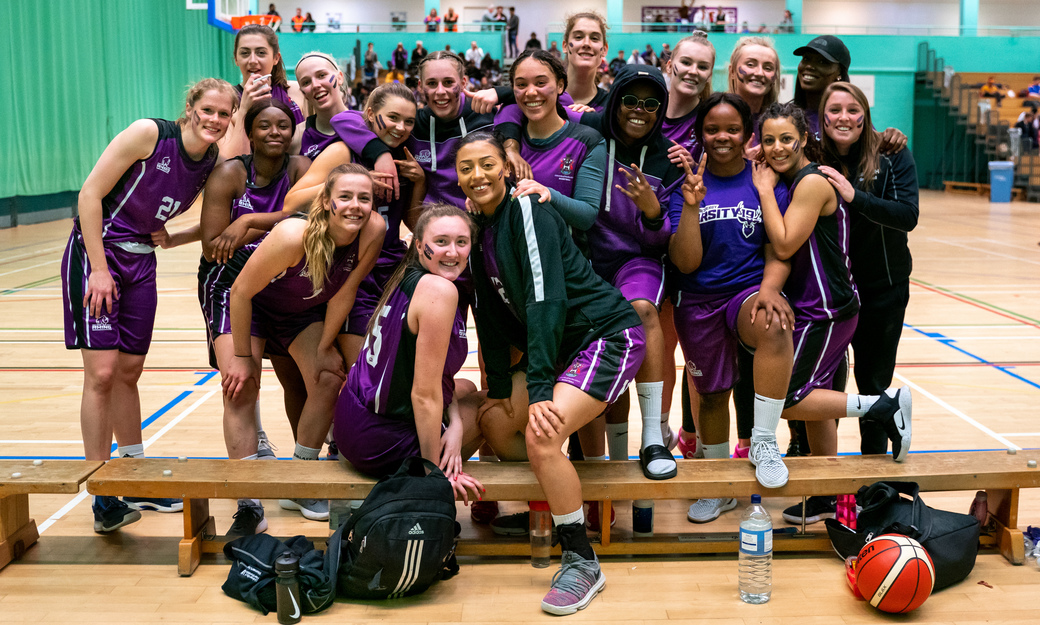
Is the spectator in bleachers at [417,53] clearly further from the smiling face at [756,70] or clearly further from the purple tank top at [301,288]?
the purple tank top at [301,288]

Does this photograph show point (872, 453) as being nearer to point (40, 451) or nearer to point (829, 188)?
point (829, 188)

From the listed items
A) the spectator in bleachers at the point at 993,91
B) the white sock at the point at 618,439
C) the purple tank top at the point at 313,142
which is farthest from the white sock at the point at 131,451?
the spectator in bleachers at the point at 993,91

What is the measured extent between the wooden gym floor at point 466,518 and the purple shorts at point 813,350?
26.2 inches

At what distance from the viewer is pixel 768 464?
11.3 ft

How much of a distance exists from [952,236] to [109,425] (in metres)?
14.7

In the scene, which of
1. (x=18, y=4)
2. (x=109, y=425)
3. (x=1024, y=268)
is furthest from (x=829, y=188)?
(x=18, y=4)

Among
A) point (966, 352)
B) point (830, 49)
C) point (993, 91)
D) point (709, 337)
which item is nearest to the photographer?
point (709, 337)

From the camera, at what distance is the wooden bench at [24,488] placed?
3.30 m

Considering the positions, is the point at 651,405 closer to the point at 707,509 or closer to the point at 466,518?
the point at 707,509

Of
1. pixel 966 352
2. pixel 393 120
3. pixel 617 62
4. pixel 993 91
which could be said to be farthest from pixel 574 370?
pixel 993 91

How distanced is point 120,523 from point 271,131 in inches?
72.8

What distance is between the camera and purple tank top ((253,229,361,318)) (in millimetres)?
3693

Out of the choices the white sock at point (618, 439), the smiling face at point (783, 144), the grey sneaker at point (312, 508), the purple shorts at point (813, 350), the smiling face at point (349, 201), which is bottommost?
the grey sneaker at point (312, 508)

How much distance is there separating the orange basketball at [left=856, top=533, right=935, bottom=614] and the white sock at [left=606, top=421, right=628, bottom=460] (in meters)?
1.12
